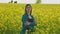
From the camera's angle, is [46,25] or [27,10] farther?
[46,25]

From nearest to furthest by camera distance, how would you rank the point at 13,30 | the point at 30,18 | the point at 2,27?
1. the point at 30,18
2. the point at 13,30
3. the point at 2,27

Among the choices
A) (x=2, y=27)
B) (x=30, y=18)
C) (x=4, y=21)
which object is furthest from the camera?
(x=4, y=21)

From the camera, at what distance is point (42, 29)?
46.5 ft

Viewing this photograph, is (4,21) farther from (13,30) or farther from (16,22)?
(13,30)

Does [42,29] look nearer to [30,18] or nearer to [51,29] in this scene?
[51,29]

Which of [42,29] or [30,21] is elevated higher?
[30,21]

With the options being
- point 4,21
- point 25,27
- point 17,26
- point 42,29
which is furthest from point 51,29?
point 25,27

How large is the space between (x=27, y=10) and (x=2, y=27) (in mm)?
5360

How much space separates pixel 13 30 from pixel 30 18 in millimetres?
4342

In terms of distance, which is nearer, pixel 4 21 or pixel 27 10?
pixel 27 10

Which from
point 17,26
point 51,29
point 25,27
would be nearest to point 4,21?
point 17,26

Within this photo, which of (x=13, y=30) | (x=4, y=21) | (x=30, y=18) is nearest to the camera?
(x=30, y=18)

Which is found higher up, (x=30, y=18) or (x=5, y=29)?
(x=30, y=18)

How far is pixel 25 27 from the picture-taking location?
9359mm
